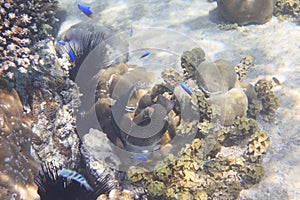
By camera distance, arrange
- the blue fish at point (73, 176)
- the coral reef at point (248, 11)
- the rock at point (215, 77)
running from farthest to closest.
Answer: the coral reef at point (248, 11) < the rock at point (215, 77) < the blue fish at point (73, 176)

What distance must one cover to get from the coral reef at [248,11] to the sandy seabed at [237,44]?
0.59ft

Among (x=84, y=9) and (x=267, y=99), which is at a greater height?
(x=84, y=9)

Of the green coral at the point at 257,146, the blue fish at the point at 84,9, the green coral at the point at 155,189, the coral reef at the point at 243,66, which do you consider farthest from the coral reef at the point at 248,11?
the green coral at the point at 155,189

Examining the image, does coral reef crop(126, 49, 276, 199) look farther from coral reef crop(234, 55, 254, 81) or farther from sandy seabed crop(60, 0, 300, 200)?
coral reef crop(234, 55, 254, 81)

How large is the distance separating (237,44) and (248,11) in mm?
975

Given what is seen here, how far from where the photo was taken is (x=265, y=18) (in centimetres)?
643

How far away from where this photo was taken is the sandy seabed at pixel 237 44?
139 inches

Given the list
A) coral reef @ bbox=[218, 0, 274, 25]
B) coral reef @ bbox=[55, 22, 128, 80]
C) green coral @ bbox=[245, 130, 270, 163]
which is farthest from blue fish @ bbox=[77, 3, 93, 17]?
coral reef @ bbox=[218, 0, 274, 25]

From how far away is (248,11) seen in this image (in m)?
6.33

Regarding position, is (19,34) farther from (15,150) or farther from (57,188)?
(57,188)

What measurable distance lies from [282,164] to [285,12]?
4.67 meters

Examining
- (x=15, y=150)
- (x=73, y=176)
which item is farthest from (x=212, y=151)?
(x=15, y=150)

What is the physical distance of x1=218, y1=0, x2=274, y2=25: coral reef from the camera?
6.28 metres

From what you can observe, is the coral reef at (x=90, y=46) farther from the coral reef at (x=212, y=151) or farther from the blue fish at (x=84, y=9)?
the coral reef at (x=212, y=151)
